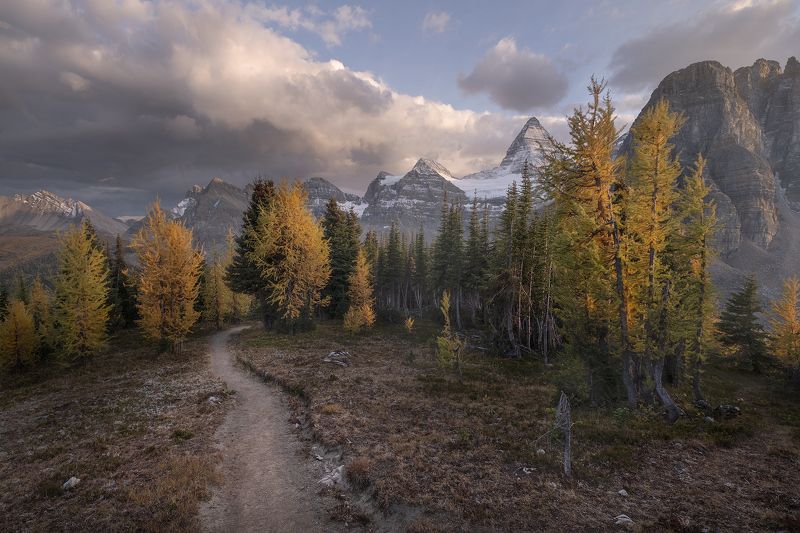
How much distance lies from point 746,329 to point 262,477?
2109 inches

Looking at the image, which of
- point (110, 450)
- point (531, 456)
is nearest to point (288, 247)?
point (110, 450)

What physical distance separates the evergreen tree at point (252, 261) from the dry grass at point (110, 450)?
13.7 meters

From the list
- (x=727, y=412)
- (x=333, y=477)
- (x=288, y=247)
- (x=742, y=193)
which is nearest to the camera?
(x=333, y=477)

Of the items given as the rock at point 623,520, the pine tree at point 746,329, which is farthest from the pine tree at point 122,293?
the pine tree at point 746,329

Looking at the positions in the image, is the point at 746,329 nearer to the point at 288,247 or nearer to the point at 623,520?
the point at 623,520

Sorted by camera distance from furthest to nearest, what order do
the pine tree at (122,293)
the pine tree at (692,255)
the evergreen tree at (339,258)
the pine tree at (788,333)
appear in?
the pine tree at (122,293) → the evergreen tree at (339,258) → the pine tree at (788,333) → the pine tree at (692,255)

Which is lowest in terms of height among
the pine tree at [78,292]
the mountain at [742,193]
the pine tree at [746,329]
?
the pine tree at [746,329]

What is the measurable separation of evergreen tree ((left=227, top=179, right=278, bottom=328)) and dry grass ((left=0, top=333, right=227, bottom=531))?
13.7 m

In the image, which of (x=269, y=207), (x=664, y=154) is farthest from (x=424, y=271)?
(x=664, y=154)

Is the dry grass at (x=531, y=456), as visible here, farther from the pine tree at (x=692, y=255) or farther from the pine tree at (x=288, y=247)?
the pine tree at (x=288, y=247)

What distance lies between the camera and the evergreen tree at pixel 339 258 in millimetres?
45406

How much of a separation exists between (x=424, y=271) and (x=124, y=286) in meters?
49.7

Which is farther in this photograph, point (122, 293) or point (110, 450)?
point (122, 293)

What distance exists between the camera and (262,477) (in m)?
11.0
